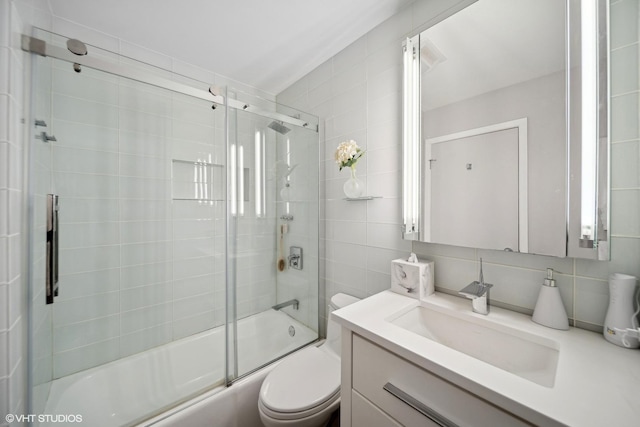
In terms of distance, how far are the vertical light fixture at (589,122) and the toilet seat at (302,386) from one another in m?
1.16

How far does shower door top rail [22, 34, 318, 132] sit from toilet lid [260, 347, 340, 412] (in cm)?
154

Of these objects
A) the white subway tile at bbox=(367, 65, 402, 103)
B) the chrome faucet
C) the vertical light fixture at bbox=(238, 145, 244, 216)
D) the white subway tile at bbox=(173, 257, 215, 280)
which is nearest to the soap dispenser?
the chrome faucet

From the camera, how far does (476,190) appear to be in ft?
3.27

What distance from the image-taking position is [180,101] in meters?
1.54

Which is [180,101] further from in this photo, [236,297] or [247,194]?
[236,297]

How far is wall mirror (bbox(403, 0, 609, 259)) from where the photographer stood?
76 centimetres

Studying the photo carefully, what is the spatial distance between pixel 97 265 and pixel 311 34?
6.40ft

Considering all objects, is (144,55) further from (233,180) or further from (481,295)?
(481,295)

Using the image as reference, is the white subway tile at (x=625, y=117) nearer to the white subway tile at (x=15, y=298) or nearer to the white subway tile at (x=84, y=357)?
the white subway tile at (x=15, y=298)

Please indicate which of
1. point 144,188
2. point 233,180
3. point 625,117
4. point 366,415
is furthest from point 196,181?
point 625,117

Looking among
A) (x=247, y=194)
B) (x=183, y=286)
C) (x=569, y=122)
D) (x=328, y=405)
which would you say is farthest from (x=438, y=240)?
(x=183, y=286)

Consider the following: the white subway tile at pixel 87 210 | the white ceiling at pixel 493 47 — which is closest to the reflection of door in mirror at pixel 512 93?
the white ceiling at pixel 493 47

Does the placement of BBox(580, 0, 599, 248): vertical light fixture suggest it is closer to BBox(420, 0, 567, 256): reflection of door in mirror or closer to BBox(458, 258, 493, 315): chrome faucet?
BBox(420, 0, 567, 256): reflection of door in mirror

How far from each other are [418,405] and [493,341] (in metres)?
0.41
